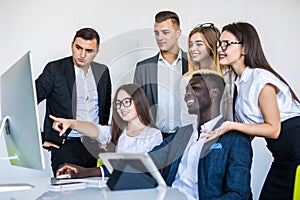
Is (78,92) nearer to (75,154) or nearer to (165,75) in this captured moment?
(75,154)

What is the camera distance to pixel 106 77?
272 cm

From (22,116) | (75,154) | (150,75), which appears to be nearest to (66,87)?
(75,154)

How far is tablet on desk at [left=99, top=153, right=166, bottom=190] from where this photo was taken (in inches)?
62.4

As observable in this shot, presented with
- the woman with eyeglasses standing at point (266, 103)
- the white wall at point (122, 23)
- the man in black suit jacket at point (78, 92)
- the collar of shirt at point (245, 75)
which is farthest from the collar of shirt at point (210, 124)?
the white wall at point (122, 23)

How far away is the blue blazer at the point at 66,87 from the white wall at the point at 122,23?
1.38 ft

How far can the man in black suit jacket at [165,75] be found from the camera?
2469mm

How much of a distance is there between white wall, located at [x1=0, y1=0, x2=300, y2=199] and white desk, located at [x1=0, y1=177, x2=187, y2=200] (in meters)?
1.59

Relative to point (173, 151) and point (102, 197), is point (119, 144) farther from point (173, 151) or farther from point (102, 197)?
point (102, 197)

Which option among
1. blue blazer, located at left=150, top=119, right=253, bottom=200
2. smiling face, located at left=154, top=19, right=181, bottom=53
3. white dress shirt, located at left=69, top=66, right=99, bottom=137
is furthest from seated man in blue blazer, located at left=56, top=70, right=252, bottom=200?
white dress shirt, located at left=69, top=66, right=99, bottom=137

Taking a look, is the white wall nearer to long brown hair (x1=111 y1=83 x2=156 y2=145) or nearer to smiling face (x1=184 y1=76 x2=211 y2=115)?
long brown hair (x1=111 y1=83 x2=156 y2=145)

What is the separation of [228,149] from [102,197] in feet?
1.90

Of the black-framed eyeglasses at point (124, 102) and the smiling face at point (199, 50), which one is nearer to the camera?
the black-framed eyeglasses at point (124, 102)

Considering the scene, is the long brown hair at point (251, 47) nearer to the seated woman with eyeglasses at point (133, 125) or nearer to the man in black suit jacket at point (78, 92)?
the seated woman with eyeglasses at point (133, 125)

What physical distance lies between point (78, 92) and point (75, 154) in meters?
0.37
